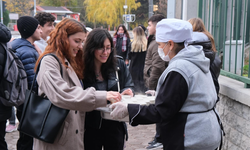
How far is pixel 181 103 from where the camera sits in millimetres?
2150

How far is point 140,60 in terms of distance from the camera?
823 centimetres

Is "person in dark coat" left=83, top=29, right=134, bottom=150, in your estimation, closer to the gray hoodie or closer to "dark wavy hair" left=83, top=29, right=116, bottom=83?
"dark wavy hair" left=83, top=29, right=116, bottom=83

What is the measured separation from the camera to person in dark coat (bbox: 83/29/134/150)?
3.03 meters

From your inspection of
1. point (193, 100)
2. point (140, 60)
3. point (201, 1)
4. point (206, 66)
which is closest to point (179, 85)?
point (193, 100)

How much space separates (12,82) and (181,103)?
8.39 feet

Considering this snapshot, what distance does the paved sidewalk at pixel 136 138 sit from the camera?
18.2 ft

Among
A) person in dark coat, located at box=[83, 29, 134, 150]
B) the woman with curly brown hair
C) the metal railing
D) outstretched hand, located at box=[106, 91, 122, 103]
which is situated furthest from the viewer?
the metal railing

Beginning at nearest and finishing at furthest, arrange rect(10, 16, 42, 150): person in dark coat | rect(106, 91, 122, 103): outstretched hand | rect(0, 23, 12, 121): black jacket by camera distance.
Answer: rect(106, 91, 122, 103): outstretched hand, rect(0, 23, 12, 121): black jacket, rect(10, 16, 42, 150): person in dark coat

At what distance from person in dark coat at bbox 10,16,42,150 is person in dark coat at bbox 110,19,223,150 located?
2256 mm

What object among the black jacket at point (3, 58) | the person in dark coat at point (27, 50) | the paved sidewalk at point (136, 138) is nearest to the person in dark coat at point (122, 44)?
the paved sidewalk at point (136, 138)

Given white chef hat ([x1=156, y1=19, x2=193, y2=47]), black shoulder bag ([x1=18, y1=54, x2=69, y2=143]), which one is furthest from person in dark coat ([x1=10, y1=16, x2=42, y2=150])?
white chef hat ([x1=156, y1=19, x2=193, y2=47])

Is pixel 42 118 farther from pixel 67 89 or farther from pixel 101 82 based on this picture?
pixel 101 82

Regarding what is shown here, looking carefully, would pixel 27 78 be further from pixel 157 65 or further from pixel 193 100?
pixel 193 100

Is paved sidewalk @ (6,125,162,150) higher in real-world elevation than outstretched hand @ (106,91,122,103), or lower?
lower
